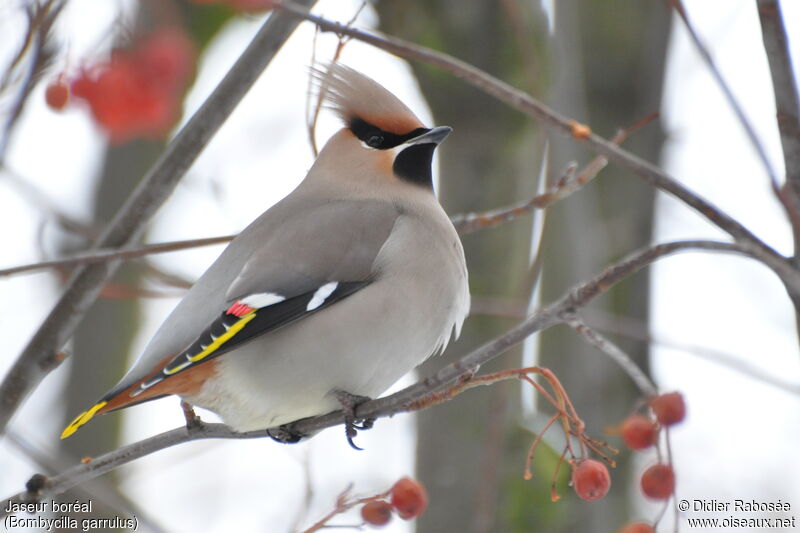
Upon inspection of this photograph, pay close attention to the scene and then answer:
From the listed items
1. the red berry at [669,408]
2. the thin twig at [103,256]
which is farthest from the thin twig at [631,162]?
the thin twig at [103,256]

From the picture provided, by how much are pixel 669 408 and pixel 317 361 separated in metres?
1.04

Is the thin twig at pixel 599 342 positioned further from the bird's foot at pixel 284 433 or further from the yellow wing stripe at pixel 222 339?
the bird's foot at pixel 284 433

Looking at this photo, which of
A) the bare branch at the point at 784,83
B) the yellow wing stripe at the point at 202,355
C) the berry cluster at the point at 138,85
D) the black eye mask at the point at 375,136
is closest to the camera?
the bare branch at the point at 784,83

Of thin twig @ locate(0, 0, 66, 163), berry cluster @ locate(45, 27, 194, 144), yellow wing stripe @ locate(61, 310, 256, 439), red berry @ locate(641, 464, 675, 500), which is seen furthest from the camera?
berry cluster @ locate(45, 27, 194, 144)

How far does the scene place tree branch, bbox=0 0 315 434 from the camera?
2.72m

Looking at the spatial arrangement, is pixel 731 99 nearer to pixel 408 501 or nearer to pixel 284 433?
pixel 408 501

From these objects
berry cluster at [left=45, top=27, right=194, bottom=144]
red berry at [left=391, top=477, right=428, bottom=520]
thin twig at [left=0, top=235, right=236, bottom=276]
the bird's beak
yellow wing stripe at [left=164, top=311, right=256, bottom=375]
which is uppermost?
berry cluster at [left=45, top=27, right=194, bottom=144]

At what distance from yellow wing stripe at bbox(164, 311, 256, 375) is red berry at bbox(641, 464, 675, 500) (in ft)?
3.48

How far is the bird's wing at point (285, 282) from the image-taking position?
8.96 ft

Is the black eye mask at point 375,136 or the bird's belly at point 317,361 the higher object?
the black eye mask at point 375,136

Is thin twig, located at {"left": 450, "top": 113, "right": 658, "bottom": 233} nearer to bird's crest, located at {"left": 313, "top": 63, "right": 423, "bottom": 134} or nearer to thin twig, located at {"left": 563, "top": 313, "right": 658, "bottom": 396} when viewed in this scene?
bird's crest, located at {"left": 313, "top": 63, "right": 423, "bottom": 134}

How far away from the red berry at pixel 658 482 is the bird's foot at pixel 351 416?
690mm

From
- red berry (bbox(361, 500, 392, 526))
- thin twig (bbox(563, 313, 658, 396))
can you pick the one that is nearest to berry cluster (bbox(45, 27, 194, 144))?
red berry (bbox(361, 500, 392, 526))

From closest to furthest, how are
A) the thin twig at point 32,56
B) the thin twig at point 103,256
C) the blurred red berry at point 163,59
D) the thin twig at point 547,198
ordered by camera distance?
the thin twig at point 32,56 < the thin twig at point 103,256 < the thin twig at point 547,198 < the blurred red berry at point 163,59
